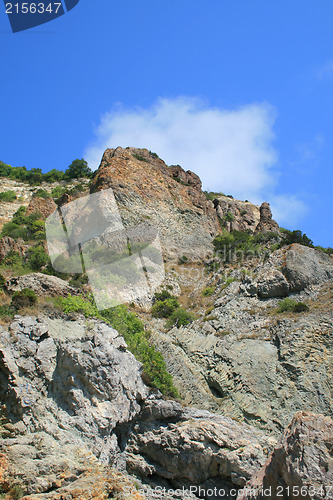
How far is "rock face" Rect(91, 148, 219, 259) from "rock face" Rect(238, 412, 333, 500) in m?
27.4

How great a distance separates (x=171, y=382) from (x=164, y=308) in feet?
34.3

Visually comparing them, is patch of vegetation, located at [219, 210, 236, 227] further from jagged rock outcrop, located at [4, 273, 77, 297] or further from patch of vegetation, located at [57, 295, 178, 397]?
jagged rock outcrop, located at [4, 273, 77, 297]

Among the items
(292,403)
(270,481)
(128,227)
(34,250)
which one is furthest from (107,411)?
(128,227)

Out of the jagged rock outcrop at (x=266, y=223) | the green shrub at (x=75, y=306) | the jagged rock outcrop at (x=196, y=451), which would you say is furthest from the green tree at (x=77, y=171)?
the jagged rock outcrop at (x=196, y=451)

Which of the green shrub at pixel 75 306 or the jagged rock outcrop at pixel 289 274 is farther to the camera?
the jagged rock outcrop at pixel 289 274

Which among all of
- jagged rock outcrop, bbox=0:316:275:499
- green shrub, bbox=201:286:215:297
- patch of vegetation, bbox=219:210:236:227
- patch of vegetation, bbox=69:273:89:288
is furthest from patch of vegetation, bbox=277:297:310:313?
patch of vegetation, bbox=219:210:236:227

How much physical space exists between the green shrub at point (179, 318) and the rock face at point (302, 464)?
1602 centimetres

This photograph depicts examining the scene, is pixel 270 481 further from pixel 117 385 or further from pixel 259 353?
pixel 259 353

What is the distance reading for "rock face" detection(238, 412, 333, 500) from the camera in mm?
8391

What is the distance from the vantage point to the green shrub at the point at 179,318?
25.9 meters

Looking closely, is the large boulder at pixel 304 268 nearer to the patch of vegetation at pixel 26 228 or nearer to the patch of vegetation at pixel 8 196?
the patch of vegetation at pixel 26 228

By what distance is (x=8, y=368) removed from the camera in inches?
511

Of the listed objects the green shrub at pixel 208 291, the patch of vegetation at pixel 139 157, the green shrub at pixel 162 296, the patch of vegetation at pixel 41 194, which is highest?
the patch of vegetation at pixel 41 194

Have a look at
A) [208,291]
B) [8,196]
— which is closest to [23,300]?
[208,291]
